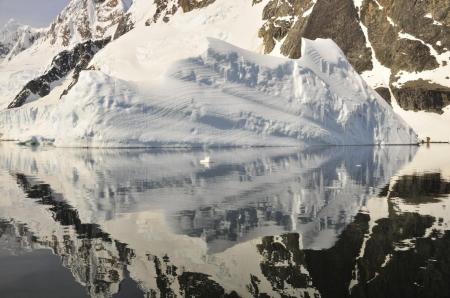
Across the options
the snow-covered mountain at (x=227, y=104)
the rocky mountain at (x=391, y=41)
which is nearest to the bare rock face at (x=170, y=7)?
the rocky mountain at (x=391, y=41)

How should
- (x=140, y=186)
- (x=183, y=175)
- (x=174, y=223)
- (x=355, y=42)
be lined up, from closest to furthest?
(x=174, y=223)
(x=140, y=186)
(x=183, y=175)
(x=355, y=42)

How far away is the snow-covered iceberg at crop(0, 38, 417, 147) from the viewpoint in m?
50.7

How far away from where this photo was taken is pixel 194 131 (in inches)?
2026

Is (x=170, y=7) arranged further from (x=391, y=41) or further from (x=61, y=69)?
(x=391, y=41)

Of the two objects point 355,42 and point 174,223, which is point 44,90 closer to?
point 355,42

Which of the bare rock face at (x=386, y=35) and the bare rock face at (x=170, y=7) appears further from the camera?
the bare rock face at (x=170, y=7)

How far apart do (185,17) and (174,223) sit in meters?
119

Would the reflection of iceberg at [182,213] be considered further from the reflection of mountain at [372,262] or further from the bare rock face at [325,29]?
the bare rock face at [325,29]

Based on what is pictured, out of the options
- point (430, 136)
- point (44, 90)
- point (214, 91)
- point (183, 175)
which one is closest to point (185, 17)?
point (44, 90)

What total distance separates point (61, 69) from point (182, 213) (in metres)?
163

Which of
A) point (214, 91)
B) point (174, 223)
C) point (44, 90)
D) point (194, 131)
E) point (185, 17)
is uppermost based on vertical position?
point (185, 17)

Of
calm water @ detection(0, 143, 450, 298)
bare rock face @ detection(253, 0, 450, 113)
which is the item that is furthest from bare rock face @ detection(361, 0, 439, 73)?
calm water @ detection(0, 143, 450, 298)

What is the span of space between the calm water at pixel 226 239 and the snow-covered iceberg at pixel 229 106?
27.1m

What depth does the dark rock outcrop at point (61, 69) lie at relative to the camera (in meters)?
156
